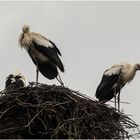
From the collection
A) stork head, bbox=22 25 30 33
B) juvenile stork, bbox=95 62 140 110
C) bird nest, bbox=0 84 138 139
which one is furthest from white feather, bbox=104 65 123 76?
bird nest, bbox=0 84 138 139

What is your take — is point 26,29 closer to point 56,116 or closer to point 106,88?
point 106,88

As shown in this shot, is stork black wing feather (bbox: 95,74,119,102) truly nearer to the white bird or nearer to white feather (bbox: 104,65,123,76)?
Answer: white feather (bbox: 104,65,123,76)

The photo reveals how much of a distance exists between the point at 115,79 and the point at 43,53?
4.49 ft

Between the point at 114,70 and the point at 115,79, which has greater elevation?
the point at 114,70

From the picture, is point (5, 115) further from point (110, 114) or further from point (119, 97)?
point (119, 97)

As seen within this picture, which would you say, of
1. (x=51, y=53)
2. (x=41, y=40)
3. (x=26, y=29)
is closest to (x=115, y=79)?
(x=51, y=53)

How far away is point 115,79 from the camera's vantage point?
1170 centimetres

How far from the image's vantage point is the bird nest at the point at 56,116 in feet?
28.7

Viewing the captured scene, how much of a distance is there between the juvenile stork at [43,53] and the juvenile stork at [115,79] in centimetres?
89

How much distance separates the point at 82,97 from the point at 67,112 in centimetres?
41

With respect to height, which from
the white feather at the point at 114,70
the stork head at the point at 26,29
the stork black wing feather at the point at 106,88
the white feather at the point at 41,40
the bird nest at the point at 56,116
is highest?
the stork head at the point at 26,29

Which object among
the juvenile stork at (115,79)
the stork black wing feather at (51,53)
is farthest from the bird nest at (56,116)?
the juvenile stork at (115,79)

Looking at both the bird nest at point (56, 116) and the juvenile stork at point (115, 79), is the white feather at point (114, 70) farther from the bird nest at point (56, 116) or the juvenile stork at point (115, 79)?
the bird nest at point (56, 116)

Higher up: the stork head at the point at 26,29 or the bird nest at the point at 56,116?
the stork head at the point at 26,29
